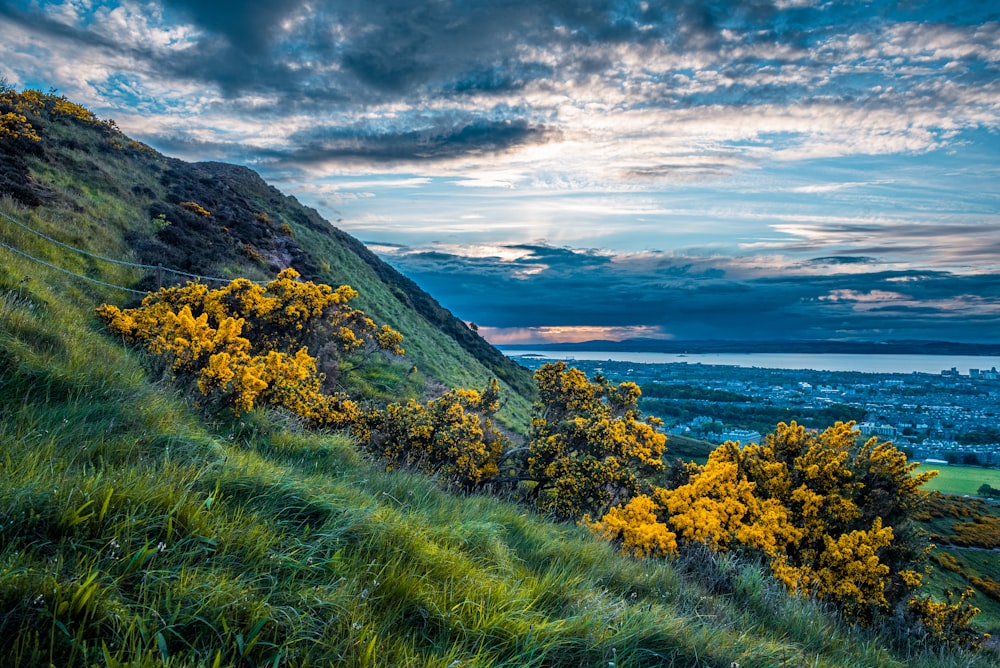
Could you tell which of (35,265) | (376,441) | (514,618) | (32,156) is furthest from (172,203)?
(514,618)

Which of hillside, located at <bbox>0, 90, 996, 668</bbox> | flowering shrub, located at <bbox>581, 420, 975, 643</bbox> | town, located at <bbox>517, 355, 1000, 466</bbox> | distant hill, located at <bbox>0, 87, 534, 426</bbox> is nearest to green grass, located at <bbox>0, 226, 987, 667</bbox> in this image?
hillside, located at <bbox>0, 90, 996, 668</bbox>

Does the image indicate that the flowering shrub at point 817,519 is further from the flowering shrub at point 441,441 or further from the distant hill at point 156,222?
the distant hill at point 156,222

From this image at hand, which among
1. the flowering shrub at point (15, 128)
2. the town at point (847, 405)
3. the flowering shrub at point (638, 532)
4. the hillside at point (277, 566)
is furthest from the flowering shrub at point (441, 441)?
the town at point (847, 405)

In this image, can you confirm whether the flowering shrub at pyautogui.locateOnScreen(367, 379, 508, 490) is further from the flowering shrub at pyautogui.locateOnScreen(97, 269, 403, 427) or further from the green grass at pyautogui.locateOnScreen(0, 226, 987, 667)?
the green grass at pyautogui.locateOnScreen(0, 226, 987, 667)

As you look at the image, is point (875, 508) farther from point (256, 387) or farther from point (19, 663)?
point (19, 663)

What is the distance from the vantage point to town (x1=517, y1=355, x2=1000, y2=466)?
57.1 metres

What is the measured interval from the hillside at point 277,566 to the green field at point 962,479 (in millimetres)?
61539

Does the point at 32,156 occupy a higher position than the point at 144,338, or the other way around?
the point at 32,156

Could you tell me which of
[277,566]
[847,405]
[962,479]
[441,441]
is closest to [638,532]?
[441,441]

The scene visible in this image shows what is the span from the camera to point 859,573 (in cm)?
834

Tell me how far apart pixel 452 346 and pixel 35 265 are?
31.8 m

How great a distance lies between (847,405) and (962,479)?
13149mm

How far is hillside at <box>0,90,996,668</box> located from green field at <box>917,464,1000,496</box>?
6154 cm

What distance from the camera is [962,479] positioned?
57.0 m
